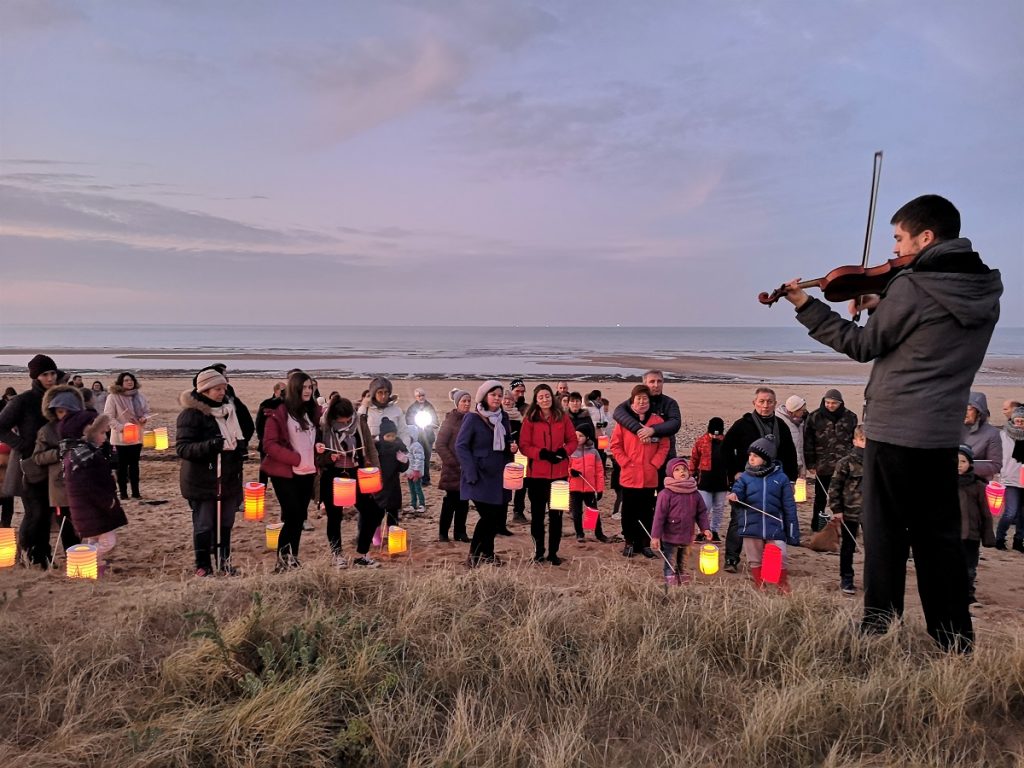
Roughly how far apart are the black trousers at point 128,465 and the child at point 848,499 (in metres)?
9.44

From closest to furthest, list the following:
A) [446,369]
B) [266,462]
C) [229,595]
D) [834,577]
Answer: [229,595], [266,462], [834,577], [446,369]

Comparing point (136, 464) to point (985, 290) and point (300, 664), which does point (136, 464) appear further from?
point (985, 290)

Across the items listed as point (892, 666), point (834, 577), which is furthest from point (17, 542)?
point (834, 577)

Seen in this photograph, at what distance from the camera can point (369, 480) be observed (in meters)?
6.10

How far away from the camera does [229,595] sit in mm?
3977

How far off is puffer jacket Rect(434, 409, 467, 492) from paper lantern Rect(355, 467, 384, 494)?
4.33 ft

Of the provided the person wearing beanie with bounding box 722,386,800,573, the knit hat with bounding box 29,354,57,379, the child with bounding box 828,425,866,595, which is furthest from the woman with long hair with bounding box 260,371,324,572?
the child with bounding box 828,425,866,595

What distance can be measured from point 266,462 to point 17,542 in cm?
270

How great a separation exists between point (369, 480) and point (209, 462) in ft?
4.86

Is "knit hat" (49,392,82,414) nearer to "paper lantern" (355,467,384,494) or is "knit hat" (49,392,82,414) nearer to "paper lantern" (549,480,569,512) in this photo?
"paper lantern" (355,467,384,494)

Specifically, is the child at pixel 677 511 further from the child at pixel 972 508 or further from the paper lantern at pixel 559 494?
the child at pixel 972 508

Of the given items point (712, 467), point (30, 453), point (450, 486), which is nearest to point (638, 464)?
point (712, 467)

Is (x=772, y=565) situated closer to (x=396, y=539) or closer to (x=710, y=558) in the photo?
(x=710, y=558)

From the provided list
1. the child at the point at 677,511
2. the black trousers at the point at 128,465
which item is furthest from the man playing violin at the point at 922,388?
the black trousers at the point at 128,465
